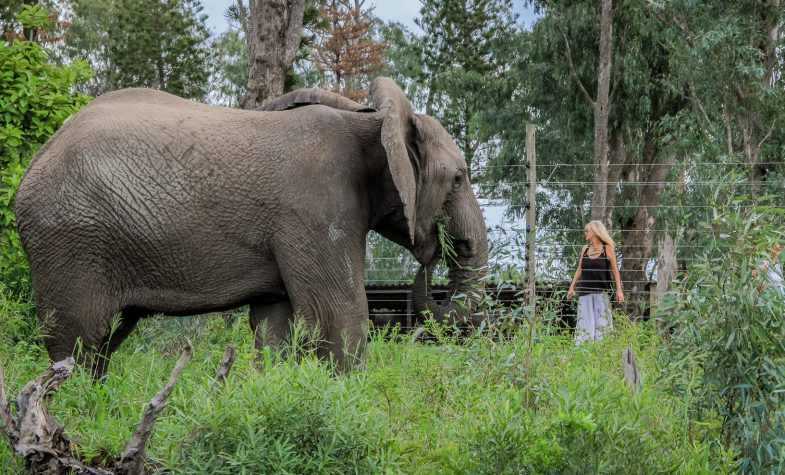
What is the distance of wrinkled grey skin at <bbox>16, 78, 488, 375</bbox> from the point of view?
19.2 ft

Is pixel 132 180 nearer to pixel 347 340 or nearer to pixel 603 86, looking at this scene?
pixel 347 340

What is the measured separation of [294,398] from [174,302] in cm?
215

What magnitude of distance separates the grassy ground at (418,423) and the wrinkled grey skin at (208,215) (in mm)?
699

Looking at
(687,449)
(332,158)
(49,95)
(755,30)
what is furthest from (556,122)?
(687,449)

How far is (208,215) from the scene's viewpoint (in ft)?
19.7

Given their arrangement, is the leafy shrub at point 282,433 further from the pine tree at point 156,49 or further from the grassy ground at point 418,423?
the pine tree at point 156,49

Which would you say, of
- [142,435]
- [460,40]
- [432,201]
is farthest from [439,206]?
[460,40]

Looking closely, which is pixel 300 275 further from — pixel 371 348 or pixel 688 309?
pixel 688 309

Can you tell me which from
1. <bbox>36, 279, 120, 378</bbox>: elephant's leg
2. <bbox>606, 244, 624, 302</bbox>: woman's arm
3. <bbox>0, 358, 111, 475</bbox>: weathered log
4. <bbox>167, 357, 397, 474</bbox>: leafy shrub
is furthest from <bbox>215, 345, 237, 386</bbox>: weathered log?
<bbox>606, 244, 624, 302</bbox>: woman's arm

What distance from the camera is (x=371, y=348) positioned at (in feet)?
24.1

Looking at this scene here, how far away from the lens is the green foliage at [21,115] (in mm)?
8438

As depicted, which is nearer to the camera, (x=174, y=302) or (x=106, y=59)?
(x=174, y=302)

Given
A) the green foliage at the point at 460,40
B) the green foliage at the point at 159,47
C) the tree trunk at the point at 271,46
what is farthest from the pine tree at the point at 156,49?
the tree trunk at the point at 271,46

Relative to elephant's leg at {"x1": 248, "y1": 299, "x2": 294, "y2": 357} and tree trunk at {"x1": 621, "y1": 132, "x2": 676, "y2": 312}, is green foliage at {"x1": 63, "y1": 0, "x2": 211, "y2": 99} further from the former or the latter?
elephant's leg at {"x1": 248, "y1": 299, "x2": 294, "y2": 357}
